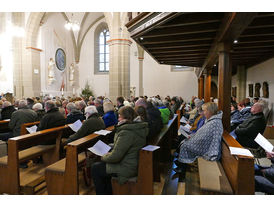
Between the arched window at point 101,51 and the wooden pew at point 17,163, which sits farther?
the arched window at point 101,51

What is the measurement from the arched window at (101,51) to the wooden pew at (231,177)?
1659cm

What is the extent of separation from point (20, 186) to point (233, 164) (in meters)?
3.05

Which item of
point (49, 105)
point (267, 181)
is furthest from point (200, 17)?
point (49, 105)

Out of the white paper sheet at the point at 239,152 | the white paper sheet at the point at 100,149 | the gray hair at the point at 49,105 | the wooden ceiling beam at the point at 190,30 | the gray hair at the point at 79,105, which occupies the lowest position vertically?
the white paper sheet at the point at 100,149

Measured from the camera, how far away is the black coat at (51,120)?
394 centimetres

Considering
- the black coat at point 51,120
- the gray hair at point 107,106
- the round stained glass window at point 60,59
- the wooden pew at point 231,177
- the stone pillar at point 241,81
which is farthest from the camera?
the round stained glass window at point 60,59

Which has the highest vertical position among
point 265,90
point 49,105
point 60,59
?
point 60,59

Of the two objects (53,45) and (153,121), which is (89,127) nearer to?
(153,121)

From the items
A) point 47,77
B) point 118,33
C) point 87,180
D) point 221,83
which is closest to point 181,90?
point 118,33

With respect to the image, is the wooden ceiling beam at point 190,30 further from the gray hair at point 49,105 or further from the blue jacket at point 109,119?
the gray hair at point 49,105

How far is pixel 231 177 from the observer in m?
2.36

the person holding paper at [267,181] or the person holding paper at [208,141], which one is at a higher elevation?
the person holding paper at [208,141]

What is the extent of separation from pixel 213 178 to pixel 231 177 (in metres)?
0.22

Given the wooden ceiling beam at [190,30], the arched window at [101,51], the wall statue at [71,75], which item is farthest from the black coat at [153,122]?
the arched window at [101,51]
